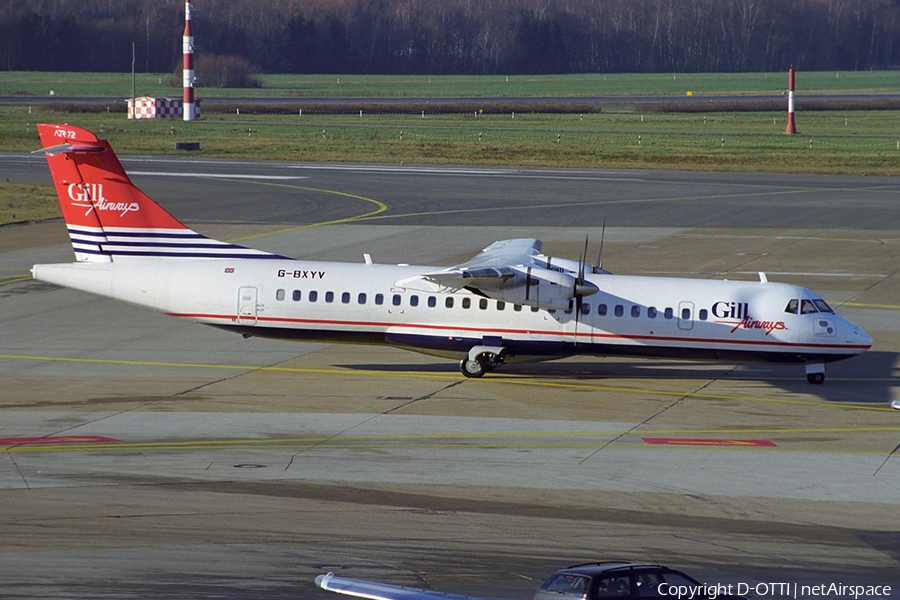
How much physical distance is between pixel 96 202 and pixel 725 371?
57.9 ft

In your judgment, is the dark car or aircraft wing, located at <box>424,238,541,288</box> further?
aircraft wing, located at <box>424,238,541,288</box>

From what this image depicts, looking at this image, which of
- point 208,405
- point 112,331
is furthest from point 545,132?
point 208,405

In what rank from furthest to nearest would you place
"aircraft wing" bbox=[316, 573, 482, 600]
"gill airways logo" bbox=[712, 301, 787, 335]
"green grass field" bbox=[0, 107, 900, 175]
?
"green grass field" bbox=[0, 107, 900, 175], "gill airways logo" bbox=[712, 301, 787, 335], "aircraft wing" bbox=[316, 573, 482, 600]

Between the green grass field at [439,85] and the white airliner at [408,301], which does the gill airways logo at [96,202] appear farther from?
the green grass field at [439,85]

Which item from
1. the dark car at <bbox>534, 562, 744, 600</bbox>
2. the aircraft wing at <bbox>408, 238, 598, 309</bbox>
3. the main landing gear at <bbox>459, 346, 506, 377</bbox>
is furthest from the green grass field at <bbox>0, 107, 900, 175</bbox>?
the dark car at <bbox>534, 562, 744, 600</bbox>

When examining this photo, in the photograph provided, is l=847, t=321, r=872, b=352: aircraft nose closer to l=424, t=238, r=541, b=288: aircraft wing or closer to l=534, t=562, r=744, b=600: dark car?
l=424, t=238, r=541, b=288: aircraft wing

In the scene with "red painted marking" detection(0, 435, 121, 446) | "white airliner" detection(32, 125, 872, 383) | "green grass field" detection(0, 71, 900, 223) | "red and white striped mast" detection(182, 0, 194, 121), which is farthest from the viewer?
"red and white striped mast" detection(182, 0, 194, 121)

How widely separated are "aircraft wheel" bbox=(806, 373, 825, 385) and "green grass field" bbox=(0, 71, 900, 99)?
12995 centimetres

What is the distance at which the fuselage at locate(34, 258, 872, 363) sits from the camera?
27828mm

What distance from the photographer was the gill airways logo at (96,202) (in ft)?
96.1

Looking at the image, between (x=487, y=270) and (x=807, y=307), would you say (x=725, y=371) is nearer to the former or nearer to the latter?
(x=807, y=307)

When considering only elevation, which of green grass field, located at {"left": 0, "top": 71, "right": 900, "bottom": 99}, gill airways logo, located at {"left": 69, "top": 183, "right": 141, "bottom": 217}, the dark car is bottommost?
the dark car

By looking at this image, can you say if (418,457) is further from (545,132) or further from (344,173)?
(545,132)

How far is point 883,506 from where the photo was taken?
62.8ft
